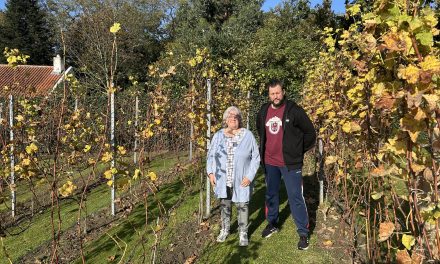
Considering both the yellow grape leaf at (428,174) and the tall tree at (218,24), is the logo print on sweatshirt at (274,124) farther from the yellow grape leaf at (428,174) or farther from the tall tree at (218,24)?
the tall tree at (218,24)

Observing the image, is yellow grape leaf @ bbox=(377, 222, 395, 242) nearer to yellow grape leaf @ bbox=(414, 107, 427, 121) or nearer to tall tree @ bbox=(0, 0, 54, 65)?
yellow grape leaf @ bbox=(414, 107, 427, 121)

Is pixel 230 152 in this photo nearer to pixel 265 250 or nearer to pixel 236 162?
pixel 236 162

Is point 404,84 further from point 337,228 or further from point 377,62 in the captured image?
point 337,228

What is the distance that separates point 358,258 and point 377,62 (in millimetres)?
2360

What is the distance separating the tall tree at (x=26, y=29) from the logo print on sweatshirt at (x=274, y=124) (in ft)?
99.3

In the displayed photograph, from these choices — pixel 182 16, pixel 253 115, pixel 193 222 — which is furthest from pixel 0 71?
pixel 193 222

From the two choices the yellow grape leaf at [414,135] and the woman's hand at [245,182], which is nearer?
the yellow grape leaf at [414,135]

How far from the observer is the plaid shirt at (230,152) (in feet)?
13.3

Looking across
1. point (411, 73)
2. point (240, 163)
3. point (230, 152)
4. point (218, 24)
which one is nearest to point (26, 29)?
point (218, 24)

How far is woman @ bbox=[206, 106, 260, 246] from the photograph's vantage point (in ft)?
13.1

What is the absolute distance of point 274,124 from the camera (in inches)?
163

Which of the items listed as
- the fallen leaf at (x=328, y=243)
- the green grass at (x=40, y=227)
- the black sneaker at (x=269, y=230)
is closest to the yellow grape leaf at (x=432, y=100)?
the fallen leaf at (x=328, y=243)

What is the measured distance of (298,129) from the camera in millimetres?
4023

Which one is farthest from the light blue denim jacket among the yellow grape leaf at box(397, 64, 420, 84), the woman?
the yellow grape leaf at box(397, 64, 420, 84)
